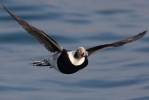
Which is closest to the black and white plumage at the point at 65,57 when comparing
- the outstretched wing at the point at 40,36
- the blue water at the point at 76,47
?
the outstretched wing at the point at 40,36

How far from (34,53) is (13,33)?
0.99 m

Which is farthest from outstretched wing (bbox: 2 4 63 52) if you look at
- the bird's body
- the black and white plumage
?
the bird's body

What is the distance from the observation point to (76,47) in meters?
15.0

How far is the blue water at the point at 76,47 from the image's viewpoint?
43.9 ft

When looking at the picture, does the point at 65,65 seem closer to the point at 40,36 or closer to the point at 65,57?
the point at 65,57

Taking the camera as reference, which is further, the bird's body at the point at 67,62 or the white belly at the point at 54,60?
the white belly at the point at 54,60

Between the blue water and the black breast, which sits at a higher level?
the blue water

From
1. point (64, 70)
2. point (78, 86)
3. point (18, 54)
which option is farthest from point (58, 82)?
point (64, 70)

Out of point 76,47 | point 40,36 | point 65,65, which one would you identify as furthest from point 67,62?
point 76,47

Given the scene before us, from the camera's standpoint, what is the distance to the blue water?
1338 centimetres

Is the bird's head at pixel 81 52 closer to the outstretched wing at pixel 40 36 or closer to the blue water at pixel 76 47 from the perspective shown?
the outstretched wing at pixel 40 36

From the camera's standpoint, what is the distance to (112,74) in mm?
14195

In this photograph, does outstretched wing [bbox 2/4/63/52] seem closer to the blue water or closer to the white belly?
the white belly

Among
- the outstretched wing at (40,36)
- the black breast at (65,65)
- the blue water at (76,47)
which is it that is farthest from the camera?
the blue water at (76,47)
